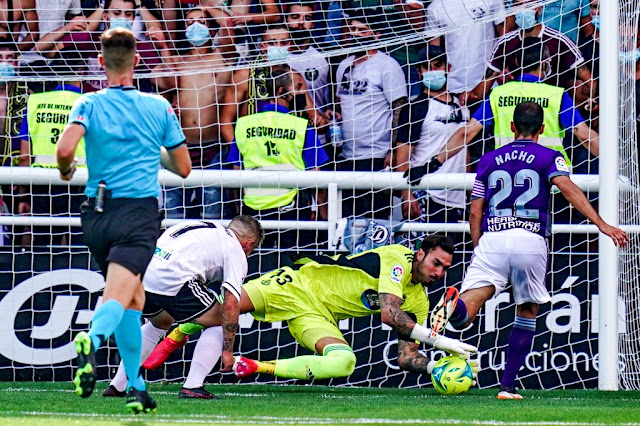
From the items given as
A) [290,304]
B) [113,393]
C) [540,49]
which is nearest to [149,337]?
[113,393]

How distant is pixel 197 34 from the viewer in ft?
28.2

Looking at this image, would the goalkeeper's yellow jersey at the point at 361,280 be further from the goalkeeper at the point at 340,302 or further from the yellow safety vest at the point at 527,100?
the yellow safety vest at the point at 527,100

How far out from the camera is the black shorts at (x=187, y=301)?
6.47 m

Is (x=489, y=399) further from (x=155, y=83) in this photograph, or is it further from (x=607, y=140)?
(x=155, y=83)

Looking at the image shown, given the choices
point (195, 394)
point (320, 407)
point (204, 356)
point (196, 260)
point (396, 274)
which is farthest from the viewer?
point (396, 274)

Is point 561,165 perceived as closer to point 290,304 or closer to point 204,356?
point 290,304

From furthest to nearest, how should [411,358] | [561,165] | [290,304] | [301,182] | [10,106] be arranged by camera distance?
[10,106]
[301,182]
[290,304]
[411,358]
[561,165]

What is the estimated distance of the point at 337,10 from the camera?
868 centimetres

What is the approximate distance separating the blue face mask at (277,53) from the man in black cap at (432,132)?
1.03 m

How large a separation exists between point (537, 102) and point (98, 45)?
340cm

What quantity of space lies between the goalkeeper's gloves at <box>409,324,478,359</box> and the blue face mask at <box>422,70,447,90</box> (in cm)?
273

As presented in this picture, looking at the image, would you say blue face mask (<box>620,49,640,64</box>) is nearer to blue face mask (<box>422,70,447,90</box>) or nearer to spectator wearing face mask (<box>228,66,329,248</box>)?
blue face mask (<box>422,70,447,90</box>)

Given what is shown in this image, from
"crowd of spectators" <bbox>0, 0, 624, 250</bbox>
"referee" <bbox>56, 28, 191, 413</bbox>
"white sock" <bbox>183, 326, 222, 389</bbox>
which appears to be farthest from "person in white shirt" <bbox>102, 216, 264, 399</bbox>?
"crowd of spectators" <bbox>0, 0, 624, 250</bbox>

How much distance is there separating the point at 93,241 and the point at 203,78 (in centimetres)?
411
